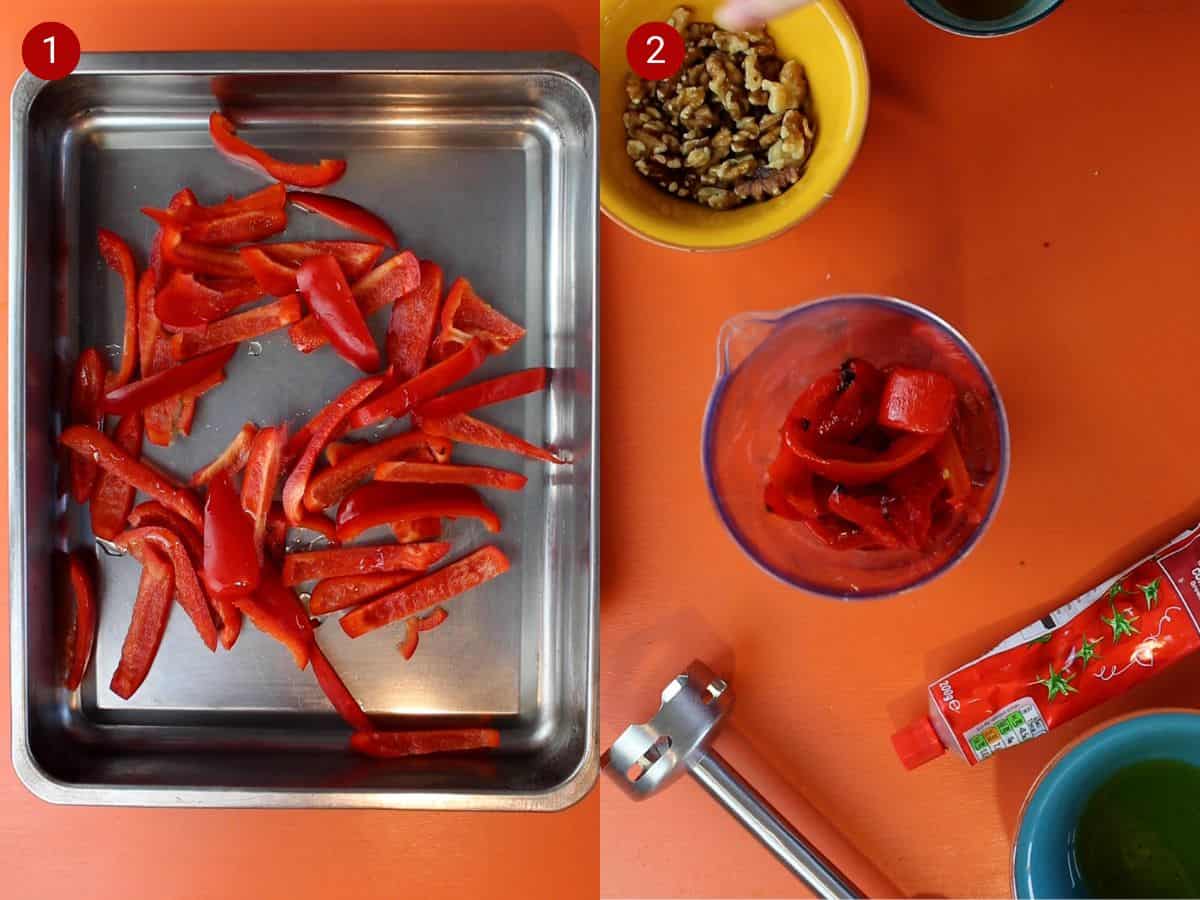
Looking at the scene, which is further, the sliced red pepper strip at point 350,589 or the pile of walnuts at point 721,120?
the sliced red pepper strip at point 350,589

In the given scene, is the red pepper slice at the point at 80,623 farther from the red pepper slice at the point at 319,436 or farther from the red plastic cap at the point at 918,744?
the red plastic cap at the point at 918,744

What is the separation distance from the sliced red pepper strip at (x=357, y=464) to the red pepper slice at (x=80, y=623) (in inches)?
8.1

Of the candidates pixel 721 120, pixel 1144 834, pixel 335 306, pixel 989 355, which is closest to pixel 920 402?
pixel 989 355

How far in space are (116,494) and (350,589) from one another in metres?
0.22

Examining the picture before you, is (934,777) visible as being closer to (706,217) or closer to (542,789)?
(542,789)


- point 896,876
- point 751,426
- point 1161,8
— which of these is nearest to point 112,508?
point 751,426

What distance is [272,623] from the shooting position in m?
0.80

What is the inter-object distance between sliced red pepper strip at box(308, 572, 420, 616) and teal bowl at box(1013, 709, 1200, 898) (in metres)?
0.49

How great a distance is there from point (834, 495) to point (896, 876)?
1.07 ft

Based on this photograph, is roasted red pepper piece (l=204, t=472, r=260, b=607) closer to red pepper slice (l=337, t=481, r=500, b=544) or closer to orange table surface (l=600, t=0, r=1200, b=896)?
red pepper slice (l=337, t=481, r=500, b=544)

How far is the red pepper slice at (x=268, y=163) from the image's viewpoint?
0.81 meters

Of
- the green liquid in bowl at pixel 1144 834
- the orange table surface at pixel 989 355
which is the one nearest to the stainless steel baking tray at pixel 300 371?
the orange table surface at pixel 989 355

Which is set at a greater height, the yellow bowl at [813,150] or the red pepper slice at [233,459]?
the yellow bowl at [813,150]

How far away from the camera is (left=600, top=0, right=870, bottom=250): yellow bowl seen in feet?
2.14
